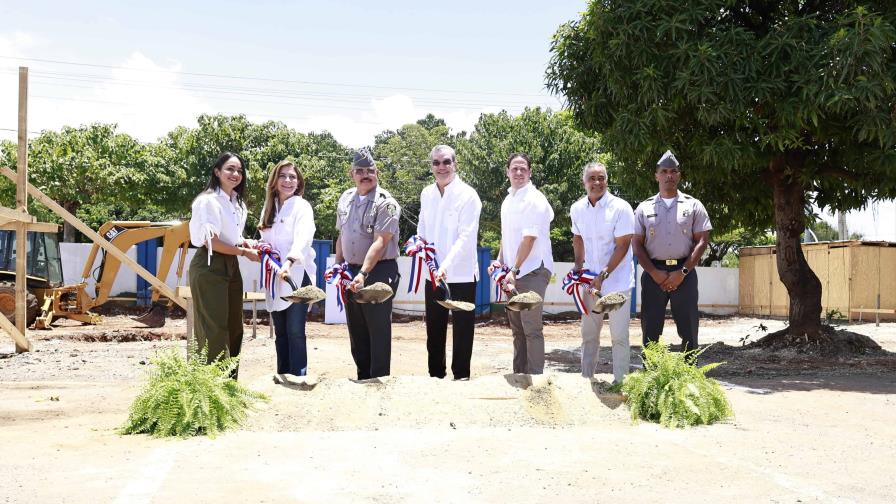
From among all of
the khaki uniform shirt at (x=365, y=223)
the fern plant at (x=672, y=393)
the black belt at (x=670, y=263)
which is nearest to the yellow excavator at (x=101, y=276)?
the khaki uniform shirt at (x=365, y=223)

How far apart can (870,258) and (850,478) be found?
20.4 metres

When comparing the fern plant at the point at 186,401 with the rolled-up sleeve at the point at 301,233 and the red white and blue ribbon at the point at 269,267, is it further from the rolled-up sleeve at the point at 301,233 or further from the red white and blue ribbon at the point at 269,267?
the rolled-up sleeve at the point at 301,233

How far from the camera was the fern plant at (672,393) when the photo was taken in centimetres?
557

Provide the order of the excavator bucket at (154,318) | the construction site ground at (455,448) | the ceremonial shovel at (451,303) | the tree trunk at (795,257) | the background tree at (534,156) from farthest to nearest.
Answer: the background tree at (534,156) → the excavator bucket at (154,318) → the tree trunk at (795,257) → the ceremonial shovel at (451,303) → the construction site ground at (455,448)

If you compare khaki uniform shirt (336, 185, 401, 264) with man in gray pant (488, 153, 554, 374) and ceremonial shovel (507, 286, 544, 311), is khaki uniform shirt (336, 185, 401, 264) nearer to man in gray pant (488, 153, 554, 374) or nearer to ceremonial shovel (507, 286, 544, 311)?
man in gray pant (488, 153, 554, 374)

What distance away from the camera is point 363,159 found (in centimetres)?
621

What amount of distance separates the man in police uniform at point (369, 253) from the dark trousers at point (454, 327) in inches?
12.3

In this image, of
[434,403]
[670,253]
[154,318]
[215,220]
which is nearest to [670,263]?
[670,253]

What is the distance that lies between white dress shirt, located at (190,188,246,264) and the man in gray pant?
1.98 meters

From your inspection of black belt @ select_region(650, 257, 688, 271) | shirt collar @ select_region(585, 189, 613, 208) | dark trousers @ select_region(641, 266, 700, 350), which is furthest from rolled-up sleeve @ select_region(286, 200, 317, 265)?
black belt @ select_region(650, 257, 688, 271)

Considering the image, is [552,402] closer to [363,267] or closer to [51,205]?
[363,267]

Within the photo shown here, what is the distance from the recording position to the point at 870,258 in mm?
22266

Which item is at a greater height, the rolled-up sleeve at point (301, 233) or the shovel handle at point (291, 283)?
the rolled-up sleeve at point (301, 233)

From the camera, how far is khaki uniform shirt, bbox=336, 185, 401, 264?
6.19 m
